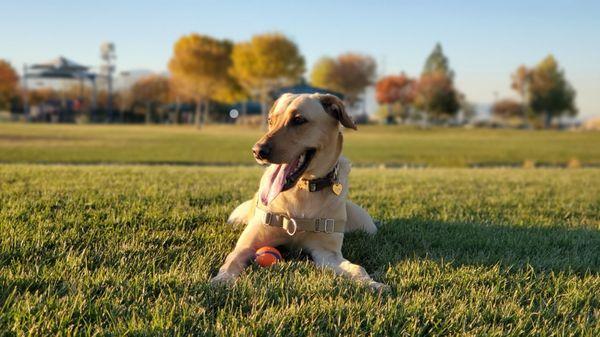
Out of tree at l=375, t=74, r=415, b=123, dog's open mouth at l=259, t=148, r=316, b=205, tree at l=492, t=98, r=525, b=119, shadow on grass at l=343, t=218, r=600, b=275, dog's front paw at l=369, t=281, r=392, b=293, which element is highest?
tree at l=375, t=74, r=415, b=123

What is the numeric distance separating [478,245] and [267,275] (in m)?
1.94

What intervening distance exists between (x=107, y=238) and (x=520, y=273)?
9.56 feet

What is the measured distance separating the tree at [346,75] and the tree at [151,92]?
2550 centimetres

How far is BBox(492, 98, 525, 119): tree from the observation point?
91375mm

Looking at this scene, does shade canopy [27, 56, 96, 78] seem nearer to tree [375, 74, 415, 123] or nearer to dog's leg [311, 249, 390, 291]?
tree [375, 74, 415, 123]

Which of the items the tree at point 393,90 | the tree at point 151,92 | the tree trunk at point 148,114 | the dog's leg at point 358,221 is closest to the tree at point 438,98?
the tree at point 393,90

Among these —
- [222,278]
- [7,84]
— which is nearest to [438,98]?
[7,84]

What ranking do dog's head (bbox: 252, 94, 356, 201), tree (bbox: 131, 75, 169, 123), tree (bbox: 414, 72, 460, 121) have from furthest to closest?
1. tree (bbox: 131, 75, 169, 123)
2. tree (bbox: 414, 72, 460, 121)
3. dog's head (bbox: 252, 94, 356, 201)

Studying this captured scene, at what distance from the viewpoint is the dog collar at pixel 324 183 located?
11.9 feet

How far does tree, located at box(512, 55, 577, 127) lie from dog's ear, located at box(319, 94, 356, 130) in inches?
3187

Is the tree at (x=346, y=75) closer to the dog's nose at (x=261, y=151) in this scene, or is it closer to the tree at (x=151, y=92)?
the tree at (x=151, y=92)

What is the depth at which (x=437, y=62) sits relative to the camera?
9300 cm

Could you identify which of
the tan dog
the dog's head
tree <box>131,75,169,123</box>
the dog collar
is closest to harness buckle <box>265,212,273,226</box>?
the tan dog

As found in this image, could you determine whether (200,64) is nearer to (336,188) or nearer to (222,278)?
(336,188)
